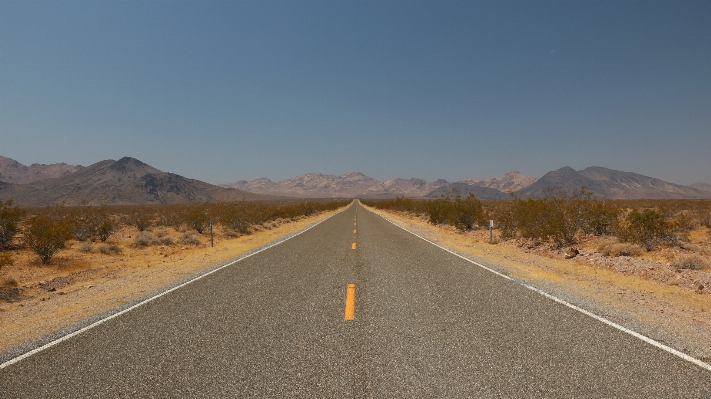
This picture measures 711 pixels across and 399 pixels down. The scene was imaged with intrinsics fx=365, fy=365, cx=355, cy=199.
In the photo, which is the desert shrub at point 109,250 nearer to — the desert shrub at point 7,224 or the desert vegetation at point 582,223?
the desert shrub at point 7,224

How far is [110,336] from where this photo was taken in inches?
199

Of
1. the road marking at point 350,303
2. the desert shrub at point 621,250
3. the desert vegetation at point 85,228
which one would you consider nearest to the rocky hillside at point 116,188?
the desert vegetation at point 85,228

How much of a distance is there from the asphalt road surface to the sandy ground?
1173mm

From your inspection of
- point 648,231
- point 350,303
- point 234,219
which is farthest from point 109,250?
point 648,231

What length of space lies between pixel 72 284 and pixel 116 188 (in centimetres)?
14139

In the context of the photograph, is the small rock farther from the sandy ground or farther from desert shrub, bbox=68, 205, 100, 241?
desert shrub, bbox=68, 205, 100, 241

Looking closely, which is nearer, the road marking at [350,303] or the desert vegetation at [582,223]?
the road marking at [350,303]

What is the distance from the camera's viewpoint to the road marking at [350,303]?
5654 mm

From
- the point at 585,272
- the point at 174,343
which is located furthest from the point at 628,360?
the point at 585,272

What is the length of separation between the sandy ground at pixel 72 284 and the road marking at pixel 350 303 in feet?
14.2

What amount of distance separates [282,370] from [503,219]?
65.9 ft

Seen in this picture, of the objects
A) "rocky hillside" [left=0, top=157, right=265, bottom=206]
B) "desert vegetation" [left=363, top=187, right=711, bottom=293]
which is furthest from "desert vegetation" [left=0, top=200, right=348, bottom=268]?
"rocky hillside" [left=0, top=157, right=265, bottom=206]

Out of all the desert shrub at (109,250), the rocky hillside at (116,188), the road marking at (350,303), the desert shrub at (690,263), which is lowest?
the desert shrub at (109,250)

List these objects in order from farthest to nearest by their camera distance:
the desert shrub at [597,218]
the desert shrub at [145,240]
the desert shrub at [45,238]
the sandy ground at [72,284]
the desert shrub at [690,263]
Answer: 1. the desert shrub at [145,240]
2. the desert shrub at [597,218]
3. the desert shrub at [45,238]
4. the desert shrub at [690,263]
5. the sandy ground at [72,284]
